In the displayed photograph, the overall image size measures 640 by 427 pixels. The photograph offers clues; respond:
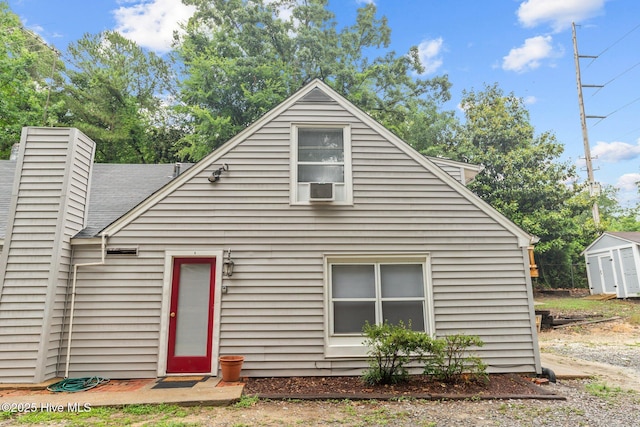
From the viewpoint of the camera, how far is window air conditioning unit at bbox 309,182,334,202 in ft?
19.9

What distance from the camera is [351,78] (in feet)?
69.6

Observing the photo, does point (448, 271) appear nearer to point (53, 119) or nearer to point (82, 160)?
point (82, 160)

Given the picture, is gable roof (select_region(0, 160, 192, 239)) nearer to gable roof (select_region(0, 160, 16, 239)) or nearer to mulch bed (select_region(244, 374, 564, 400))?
gable roof (select_region(0, 160, 16, 239))

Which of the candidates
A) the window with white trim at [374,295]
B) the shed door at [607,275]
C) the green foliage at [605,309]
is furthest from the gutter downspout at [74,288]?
the shed door at [607,275]

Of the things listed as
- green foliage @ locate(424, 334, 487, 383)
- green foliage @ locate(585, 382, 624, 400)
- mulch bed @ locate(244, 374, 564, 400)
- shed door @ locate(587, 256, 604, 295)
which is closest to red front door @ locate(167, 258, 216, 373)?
mulch bed @ locate(244, 374, 564, 400)

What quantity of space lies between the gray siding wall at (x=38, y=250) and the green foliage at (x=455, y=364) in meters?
5.71

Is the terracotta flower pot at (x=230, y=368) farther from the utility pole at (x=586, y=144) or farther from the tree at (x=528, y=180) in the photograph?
the utility pole at (x=586, y=144)

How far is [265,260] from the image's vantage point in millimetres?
5992

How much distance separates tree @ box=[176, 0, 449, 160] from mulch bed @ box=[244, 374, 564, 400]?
1577 centimetres

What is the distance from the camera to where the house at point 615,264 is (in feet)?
55.1

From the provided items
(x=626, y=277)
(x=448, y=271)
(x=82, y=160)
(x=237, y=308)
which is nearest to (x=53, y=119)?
(x=82, y=160)

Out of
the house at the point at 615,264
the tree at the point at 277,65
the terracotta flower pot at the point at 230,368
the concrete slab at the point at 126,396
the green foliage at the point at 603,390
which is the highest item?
the tree at the point at 277,65

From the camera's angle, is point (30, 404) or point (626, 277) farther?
point (626, 277)

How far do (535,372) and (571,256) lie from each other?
66.2 feet
